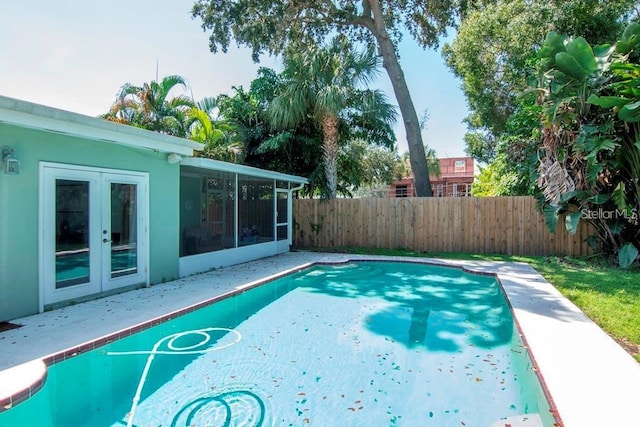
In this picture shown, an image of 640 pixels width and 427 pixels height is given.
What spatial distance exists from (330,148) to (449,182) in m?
25.4

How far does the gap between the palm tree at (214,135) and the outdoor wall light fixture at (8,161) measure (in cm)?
817

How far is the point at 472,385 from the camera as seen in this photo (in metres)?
4.03

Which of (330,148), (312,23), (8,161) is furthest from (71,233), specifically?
(312,23)

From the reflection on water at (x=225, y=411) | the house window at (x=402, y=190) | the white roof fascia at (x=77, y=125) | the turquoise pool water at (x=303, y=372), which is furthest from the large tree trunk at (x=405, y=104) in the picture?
the house window at (x=402, y=190)

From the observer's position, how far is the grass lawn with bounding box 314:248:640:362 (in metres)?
5.08

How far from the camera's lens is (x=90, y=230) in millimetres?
6430

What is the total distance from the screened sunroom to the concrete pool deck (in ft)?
3.48

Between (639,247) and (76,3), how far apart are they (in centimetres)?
1559

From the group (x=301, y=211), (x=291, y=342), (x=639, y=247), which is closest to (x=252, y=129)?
(x=301, y=211)

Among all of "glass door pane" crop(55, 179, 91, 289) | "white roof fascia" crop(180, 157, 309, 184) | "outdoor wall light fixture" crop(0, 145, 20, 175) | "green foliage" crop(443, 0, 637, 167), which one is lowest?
"glass door pane" crop(55, 179, 91, 289)

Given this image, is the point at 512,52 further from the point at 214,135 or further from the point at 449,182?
the point at 449,182

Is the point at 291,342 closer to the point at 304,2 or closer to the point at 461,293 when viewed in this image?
the point at 461,293

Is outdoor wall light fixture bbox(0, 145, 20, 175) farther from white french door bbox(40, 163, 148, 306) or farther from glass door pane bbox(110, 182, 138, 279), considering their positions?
glass door pane bbox(110, 182, 138, 279)

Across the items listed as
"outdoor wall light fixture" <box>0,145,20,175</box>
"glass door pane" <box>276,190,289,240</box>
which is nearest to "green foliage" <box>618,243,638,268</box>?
"glass door pane" <box>276,190,289,240</box>
